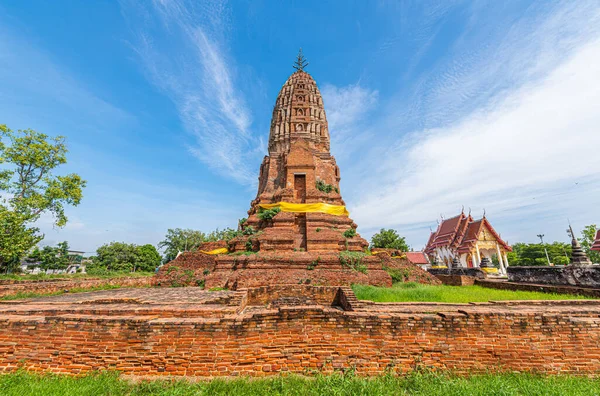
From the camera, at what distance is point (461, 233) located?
27.8 metres

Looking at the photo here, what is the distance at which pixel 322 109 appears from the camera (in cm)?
2559

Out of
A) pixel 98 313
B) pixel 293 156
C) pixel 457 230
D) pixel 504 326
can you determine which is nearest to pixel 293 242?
pixel 293 156

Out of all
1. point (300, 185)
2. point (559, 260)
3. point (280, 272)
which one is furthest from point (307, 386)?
point (559, 260)

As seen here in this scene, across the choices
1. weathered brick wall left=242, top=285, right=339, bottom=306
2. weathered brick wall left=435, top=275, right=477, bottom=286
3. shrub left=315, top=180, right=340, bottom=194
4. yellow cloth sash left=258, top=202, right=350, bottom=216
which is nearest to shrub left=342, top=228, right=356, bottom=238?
yellow cloth sash left=258, top=202, right=350, bottom=216

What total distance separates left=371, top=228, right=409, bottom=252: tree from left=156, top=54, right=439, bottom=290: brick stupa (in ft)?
41.6

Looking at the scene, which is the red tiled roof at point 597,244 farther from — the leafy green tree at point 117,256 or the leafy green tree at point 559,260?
the leafy green tree at point 117,256

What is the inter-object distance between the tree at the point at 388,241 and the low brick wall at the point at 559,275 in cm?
1842

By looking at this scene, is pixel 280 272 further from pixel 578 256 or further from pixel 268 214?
pixel 578 256

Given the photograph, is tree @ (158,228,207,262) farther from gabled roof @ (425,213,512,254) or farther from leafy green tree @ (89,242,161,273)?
gabled roof @ (425,213,512,254)

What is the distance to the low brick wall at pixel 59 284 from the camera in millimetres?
11039

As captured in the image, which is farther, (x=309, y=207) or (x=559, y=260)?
(x=559, y=260)

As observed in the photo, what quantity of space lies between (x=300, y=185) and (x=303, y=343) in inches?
611

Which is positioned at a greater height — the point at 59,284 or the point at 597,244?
the point at 597,244

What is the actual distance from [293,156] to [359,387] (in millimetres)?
17503
